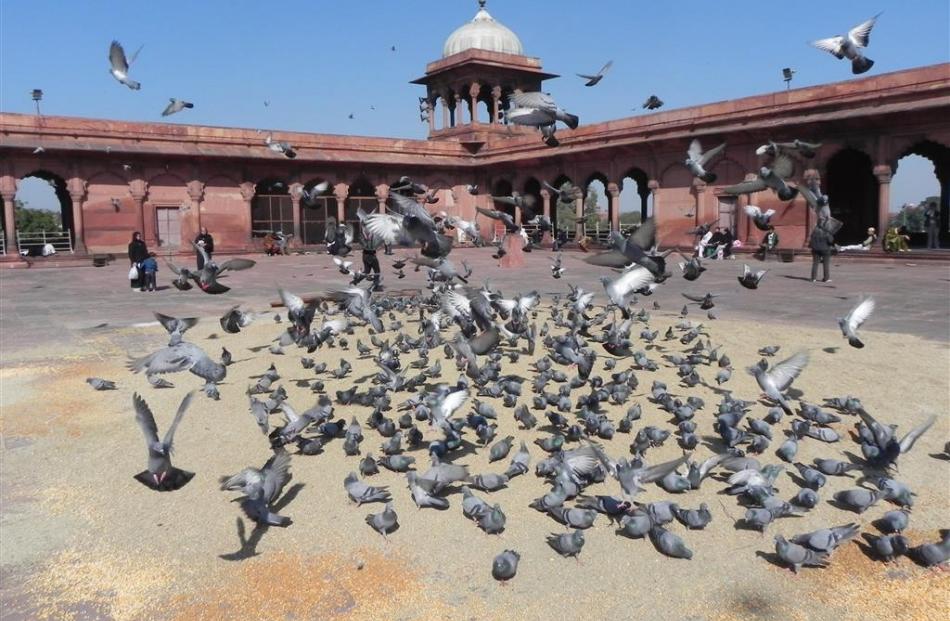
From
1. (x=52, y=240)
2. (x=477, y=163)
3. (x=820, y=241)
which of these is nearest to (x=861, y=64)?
(x=820, y=241)

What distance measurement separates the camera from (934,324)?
942 cm

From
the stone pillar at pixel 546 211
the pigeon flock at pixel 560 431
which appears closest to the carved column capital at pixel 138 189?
the stone pillar at pixel 546 211

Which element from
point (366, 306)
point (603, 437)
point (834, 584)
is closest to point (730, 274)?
point (366, 306)

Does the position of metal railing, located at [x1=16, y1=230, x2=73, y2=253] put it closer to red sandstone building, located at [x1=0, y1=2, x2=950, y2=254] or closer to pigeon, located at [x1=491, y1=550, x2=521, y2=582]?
red sandstone building, located at [x1=0, y1=2, x2=950, y2=254]

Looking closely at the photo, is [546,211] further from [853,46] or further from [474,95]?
[853,46]

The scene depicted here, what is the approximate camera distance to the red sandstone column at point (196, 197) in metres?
28.7

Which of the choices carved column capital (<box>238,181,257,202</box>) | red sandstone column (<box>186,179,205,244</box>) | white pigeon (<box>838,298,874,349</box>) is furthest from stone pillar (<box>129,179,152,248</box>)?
white pigeon (<box>838,298,874,349</box>)

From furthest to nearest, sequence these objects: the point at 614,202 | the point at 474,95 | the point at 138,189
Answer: the point at 474,95 < the point at 614,202 < the point at 138,189

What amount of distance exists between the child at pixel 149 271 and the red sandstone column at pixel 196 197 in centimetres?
1415

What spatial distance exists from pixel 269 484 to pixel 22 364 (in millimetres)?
5240

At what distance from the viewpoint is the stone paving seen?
33.2 ft

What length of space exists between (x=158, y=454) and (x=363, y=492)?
1106 millimetres

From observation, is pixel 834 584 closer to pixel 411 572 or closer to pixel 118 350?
pixel 411 572

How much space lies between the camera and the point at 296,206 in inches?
1240
